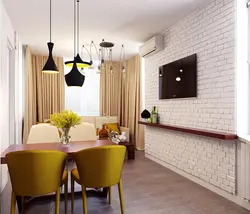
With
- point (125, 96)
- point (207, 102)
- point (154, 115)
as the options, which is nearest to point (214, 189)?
point (207, 102)

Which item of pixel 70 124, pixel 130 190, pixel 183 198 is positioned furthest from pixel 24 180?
pixel 183 198

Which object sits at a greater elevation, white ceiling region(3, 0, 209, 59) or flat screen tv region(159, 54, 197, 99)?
white ceiling region(3, 0, 209, 59)

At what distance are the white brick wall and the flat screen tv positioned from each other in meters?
0.10

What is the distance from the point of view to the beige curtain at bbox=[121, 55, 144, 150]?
250 inches

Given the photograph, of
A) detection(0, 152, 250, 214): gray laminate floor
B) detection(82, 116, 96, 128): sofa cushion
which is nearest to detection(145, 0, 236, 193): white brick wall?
detection(0, 152, 250, 214): gray laminate floor

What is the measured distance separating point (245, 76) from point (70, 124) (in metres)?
2.29

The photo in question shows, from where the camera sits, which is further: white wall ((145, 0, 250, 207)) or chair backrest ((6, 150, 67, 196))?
white wall ((145, 0, 250, 207))

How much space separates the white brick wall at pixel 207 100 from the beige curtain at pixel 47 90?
3.66 metres

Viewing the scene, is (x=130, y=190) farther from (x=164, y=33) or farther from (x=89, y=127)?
(x=164, y=33)

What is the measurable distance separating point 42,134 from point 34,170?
167 cm

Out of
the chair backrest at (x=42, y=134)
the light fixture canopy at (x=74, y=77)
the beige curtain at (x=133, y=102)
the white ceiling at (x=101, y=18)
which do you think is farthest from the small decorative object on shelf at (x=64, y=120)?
the beige curtain at (x=133, y=102)

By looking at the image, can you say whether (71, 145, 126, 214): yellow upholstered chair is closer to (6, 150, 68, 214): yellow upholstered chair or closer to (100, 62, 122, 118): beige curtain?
(6, 150, 68, 214): yellow upholstered chair

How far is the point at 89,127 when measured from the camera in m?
4.13

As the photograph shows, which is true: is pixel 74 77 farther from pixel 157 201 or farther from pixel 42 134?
pixel 157 201
